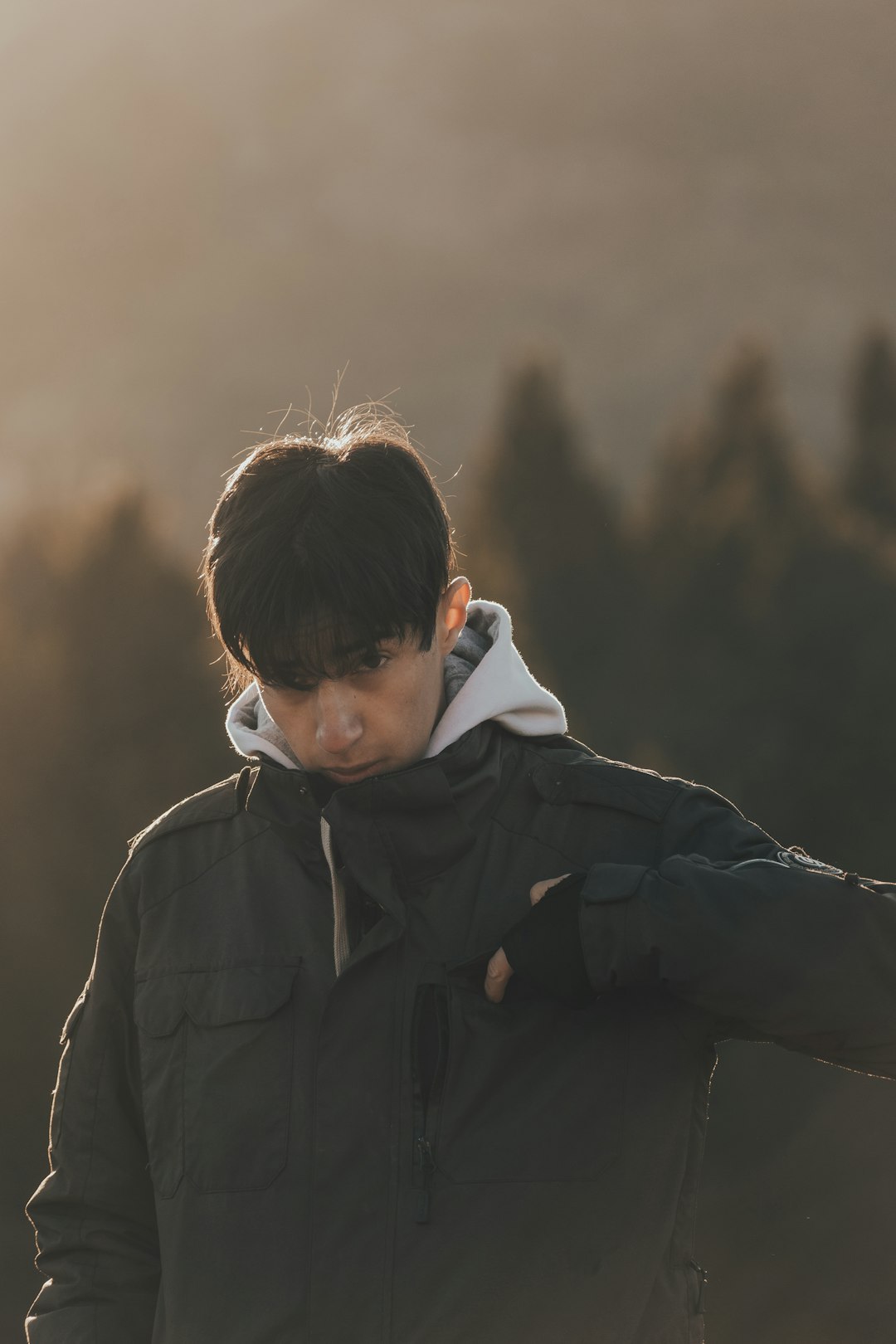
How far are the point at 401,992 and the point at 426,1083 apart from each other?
10cm

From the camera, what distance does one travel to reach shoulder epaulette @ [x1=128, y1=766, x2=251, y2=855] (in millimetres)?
1665

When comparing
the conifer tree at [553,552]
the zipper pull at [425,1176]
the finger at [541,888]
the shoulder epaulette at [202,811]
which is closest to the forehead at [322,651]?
the shoulder epaulette at [202,811]

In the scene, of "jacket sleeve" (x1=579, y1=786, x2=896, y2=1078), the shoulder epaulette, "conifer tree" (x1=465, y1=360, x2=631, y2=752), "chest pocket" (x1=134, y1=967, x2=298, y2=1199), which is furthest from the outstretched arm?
"conifer tree" (x1=465, y1=360, x2=631, y2=752)

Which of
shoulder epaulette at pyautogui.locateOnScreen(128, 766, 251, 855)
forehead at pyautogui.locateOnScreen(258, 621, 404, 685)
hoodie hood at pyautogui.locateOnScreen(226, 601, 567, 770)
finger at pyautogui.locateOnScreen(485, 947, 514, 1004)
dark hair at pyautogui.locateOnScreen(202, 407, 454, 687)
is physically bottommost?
finger at pyautogui.locateOnScreen(485, 947, 514, 1004)

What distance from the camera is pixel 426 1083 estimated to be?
4.58 feet

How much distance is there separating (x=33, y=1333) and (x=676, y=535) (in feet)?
30.3

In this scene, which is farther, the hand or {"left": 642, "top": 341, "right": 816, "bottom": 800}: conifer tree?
{"left": 642, "top": 341, "right": 816, "bottom": 800}: conifer tree

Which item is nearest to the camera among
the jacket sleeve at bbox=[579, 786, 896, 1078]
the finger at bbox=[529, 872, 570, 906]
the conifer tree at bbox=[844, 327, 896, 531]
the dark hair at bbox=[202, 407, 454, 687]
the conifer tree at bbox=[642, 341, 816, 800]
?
the jacket sleeve at bbox=[579, 786, 896, 1078]

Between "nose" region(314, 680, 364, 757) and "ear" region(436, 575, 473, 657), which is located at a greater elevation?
"ear" region(436, 575, 473, 657)

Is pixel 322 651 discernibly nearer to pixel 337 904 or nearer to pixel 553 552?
pixel 337 904

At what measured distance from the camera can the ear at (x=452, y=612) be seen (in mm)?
1615

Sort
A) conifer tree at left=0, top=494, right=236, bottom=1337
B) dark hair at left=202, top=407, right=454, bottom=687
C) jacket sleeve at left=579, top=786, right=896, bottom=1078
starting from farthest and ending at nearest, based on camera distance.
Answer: conifer tree at left=0, top=494, right=236, bottom=1337
dark hair at left=202, top=407, right=454, bottom=687
jacket sleeve at left=579, top=786, right=896, bottom=1078

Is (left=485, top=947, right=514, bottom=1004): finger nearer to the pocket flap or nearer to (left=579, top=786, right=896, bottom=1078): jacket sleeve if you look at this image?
(left=579, top=786, right=896, bottom=1078): jacket sleeve

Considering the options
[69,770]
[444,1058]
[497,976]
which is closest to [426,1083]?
[444,1058]
